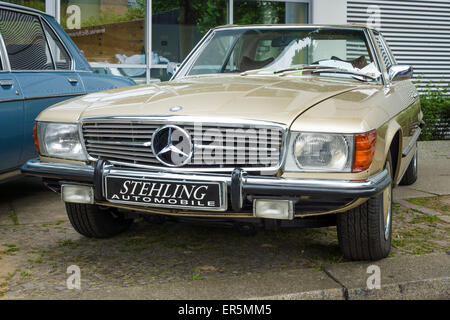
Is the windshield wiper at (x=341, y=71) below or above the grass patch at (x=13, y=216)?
above

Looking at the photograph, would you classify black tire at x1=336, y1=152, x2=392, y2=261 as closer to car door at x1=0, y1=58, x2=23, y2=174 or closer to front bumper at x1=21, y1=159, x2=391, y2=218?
front bumper at x1=21, y1=159, x2=391, y2=218

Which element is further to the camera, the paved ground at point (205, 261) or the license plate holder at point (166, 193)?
the paved ground at point (205, 261)

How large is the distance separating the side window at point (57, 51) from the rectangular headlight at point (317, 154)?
10.6ft

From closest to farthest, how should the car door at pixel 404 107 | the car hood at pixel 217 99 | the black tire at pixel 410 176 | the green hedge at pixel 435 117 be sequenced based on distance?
the car hood at pixel 217 99
the car door at pixel 404 107
the black tire at pixel 410 176
the green hedge at pixel 435 117

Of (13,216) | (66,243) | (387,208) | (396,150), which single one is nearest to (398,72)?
A: (396,150)

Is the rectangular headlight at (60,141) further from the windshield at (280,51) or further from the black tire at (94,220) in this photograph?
the windshield at (280,51)

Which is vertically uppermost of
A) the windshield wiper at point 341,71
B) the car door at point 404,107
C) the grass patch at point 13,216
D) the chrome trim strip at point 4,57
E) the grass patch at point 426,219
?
Answer: the chrome trim strip at point 4,57

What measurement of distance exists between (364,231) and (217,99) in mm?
1106

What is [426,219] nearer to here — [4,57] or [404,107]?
[404,107]

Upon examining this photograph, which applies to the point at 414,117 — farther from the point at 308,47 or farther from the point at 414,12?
the point at 414,12

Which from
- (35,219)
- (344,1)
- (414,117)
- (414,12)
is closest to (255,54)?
(414,117)

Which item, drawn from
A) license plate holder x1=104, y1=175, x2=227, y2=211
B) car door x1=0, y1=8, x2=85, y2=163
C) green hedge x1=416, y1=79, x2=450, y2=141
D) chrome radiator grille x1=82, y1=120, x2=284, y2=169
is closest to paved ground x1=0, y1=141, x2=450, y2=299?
license plate holder x1=104, y1=175, x2=227, y2=211

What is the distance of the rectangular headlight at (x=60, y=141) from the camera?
3432mm

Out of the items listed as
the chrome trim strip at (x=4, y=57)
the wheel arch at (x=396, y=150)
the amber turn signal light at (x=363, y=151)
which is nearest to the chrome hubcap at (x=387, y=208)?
the wheel arch at (x=396, y=150)
